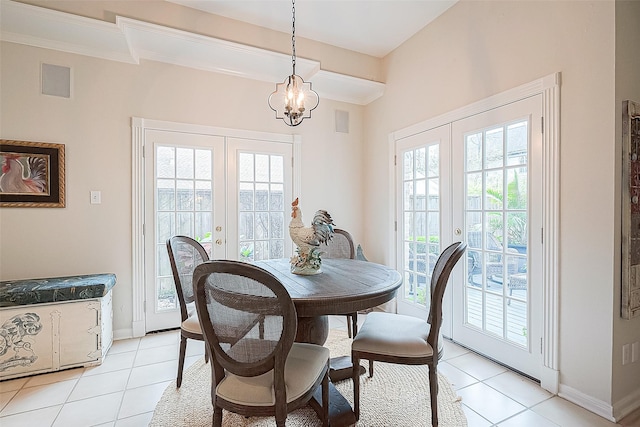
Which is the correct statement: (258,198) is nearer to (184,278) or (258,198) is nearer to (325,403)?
(184,278)

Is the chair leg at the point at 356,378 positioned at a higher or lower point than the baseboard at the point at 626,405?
higher

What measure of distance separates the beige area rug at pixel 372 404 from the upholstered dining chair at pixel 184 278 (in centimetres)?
19

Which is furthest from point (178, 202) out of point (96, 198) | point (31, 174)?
point (31, 174)

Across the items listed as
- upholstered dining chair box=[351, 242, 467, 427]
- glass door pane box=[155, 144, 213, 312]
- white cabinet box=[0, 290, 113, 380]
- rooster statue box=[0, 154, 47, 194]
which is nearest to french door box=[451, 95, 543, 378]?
upholstered dining chair box=[351, 242, 467, 427]

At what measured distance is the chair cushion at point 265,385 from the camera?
1.26m

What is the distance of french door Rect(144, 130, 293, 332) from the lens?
307 cm

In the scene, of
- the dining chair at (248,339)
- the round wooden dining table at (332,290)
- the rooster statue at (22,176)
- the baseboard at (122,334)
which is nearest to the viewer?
the dining chair at (248,339)

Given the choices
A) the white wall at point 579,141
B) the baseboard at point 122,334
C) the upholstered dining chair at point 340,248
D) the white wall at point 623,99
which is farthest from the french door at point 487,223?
the baseboard at point 122,334

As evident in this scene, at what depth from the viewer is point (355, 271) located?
2.07m

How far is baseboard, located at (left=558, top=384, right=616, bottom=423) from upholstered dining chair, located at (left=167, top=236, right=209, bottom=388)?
2.37 metres

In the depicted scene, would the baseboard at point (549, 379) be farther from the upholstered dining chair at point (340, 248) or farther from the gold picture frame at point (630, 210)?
the upholstered dining chair at point (340, 248)

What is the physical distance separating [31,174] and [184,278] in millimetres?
1738

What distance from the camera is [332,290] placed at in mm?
1590

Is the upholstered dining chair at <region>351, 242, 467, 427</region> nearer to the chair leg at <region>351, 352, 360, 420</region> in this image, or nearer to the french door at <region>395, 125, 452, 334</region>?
the chair leg at <region>351, 352, 360, 420</region>
